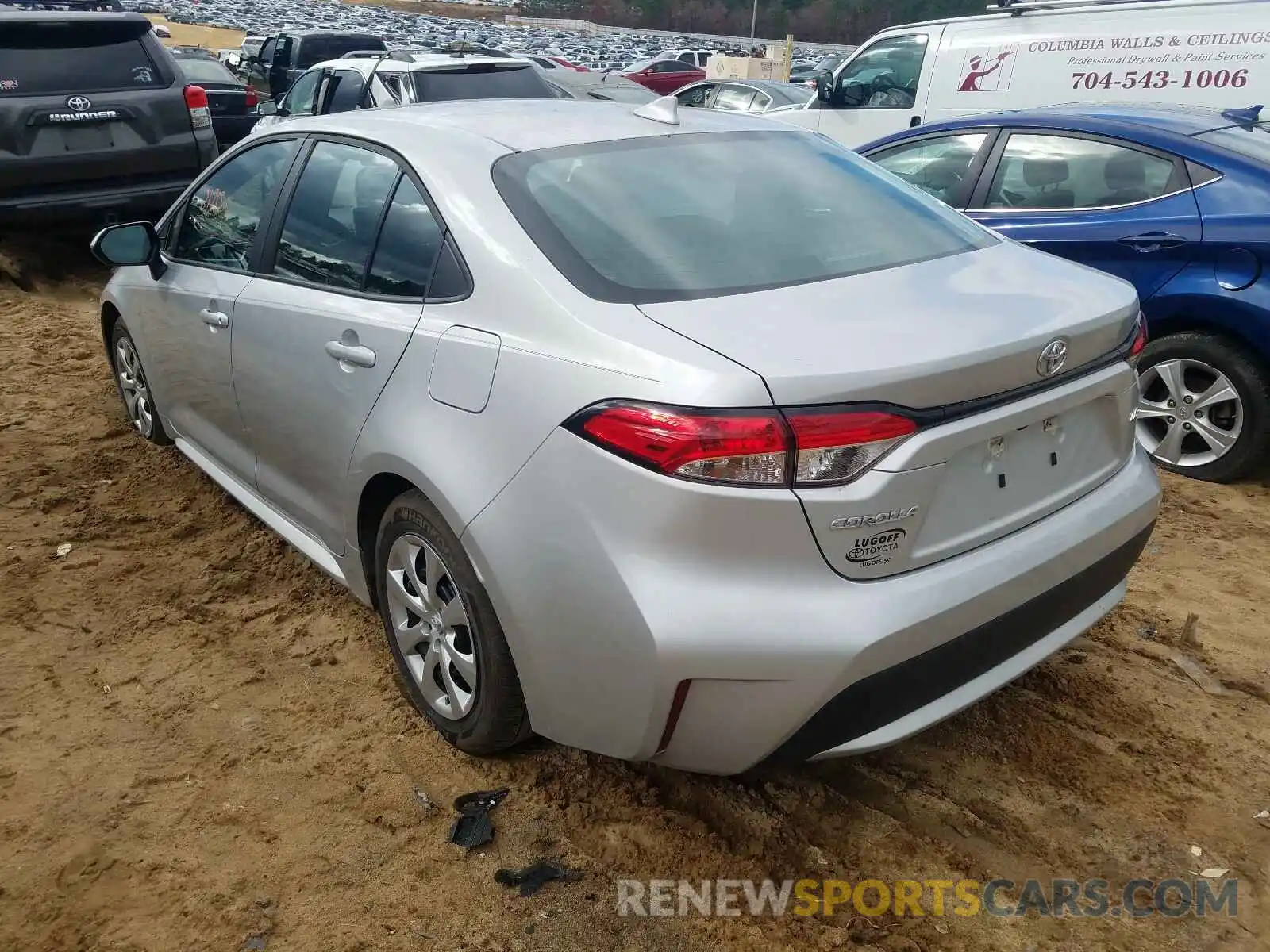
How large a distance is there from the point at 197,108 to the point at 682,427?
7142 mm

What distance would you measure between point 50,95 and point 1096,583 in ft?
23.7

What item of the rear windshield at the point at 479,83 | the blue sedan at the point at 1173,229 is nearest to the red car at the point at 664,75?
the rear windshield at the point at 479,83

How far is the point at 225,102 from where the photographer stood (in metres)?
14.4

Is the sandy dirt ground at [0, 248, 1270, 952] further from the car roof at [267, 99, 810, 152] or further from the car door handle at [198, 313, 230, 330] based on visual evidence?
the car roof at [267, 99, 810, 152]

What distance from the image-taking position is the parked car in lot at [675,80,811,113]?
1448 cm

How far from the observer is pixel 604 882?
2.29m

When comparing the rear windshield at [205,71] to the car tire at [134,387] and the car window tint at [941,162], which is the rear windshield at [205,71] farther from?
the car window tint at [941,162]

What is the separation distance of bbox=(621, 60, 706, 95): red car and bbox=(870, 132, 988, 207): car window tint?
67.9 feet

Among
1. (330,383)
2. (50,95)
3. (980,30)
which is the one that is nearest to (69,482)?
(330,383)

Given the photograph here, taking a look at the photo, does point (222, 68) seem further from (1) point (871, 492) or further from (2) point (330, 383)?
(1) point (871, 492)

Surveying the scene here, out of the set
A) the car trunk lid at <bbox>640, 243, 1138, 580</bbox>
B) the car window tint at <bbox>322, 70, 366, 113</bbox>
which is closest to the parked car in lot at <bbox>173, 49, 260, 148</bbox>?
the car window tint at <bbox>322, 70, 366, 113</bbox>

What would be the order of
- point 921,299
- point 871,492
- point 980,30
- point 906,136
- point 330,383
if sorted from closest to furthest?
point 871,492
point 921,299
point 330,383
point 906,136
point 980,30

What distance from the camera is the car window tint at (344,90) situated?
992 cm

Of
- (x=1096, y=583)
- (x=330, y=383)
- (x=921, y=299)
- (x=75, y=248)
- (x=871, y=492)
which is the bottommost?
(x=75, y=248)
